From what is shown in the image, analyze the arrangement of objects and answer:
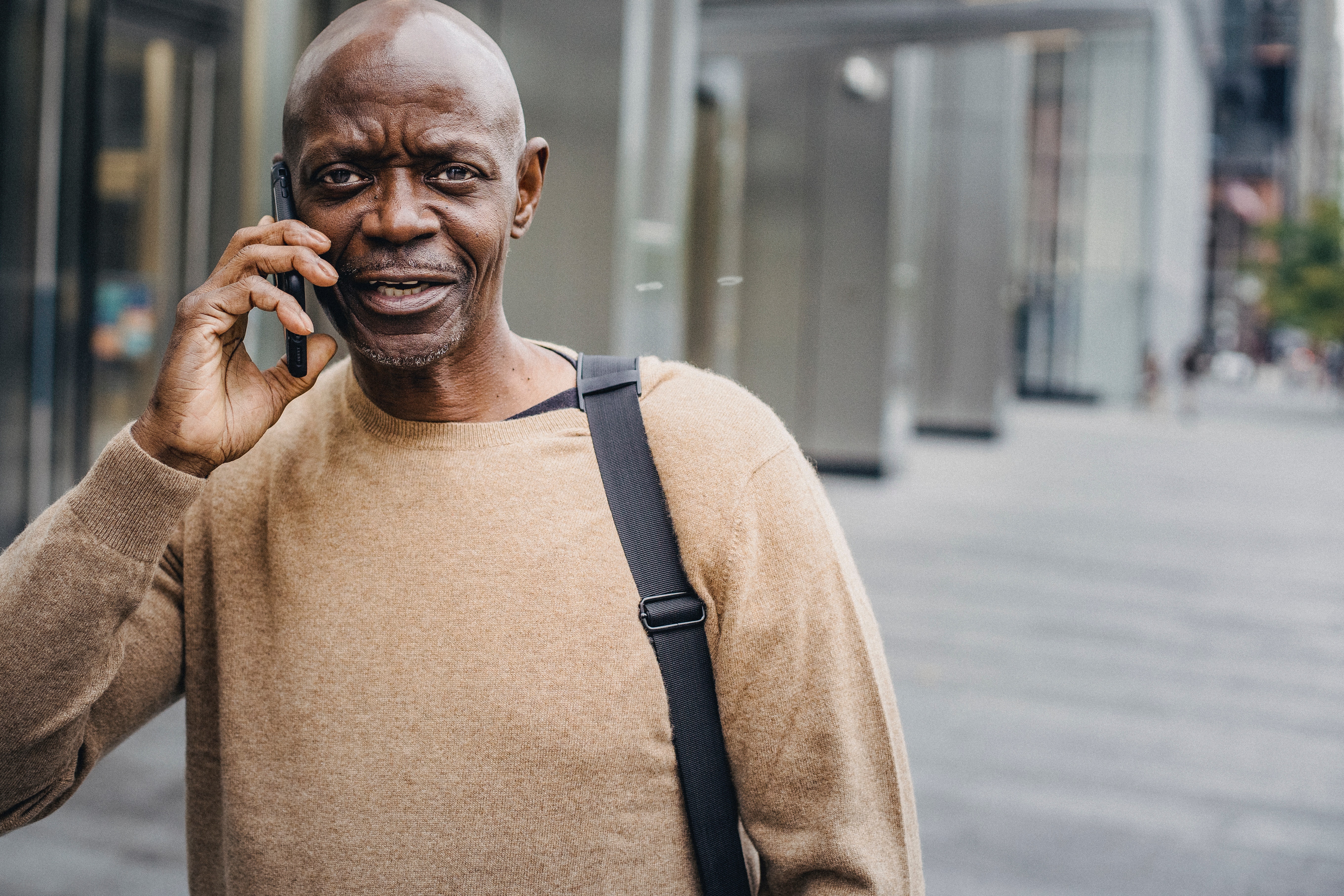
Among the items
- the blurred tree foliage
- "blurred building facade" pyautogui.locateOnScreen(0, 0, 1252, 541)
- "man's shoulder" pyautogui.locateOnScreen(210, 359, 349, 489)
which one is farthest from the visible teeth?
the blurred tree foliage

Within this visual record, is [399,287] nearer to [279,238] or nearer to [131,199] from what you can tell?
[279,238]

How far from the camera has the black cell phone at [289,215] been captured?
1472 millimetres

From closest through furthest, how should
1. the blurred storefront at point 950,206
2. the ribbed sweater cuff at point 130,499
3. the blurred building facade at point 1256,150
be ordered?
the ribbed sweater cuff at point 130,499 < the blurred storefront at point 950,206 < the blurred building facade at point 1256,150

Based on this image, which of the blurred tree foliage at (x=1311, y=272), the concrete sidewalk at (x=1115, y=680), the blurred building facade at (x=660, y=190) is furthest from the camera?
the blurred tree foliage at (x=1311, y=272)

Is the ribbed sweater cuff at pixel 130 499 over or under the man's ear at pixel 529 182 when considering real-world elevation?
under

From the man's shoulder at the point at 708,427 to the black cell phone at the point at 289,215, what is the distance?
1.38 ft

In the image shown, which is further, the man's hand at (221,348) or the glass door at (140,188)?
the glass door at (140,188)

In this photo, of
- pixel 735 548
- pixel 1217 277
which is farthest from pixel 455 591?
pixel 1217 277

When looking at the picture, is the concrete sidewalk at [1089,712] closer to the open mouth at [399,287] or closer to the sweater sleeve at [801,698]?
the sweater sleeve at [801,698]

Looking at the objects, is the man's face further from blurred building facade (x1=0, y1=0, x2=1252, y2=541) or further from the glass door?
the glass door

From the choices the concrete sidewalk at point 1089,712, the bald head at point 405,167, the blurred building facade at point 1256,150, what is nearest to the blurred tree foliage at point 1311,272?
the blurred building facade at point 1256,150

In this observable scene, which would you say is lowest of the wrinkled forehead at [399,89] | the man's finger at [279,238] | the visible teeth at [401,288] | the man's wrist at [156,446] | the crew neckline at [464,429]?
the man's wrist at [156,446]

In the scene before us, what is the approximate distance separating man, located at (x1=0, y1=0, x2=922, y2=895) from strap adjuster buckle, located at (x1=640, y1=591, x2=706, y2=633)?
18mm

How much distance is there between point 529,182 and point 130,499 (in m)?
0.62
